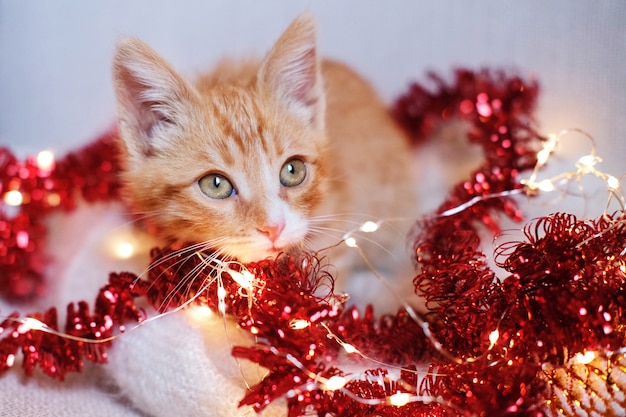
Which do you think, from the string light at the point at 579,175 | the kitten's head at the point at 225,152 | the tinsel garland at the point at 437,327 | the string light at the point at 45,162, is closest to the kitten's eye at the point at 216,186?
the kitten's head at the point at 225,152

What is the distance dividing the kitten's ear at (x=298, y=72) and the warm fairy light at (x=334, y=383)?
490mm

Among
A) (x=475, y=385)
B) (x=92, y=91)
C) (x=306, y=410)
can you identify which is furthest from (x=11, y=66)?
(x=475, y=385)

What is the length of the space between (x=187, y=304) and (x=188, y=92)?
354 millimetres

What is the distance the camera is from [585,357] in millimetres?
799

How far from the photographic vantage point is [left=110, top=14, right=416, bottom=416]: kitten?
36.6 inches

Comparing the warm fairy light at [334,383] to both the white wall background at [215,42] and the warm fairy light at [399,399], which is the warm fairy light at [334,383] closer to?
the warm fairy light at [399,399]

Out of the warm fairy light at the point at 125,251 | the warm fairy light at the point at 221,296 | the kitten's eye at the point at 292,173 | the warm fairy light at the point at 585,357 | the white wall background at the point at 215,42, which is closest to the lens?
the warm fairy light at the point at 585,357

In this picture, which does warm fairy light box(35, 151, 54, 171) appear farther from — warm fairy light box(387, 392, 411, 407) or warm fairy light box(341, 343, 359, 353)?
warm fairy light box(387, 392, 411, 407)

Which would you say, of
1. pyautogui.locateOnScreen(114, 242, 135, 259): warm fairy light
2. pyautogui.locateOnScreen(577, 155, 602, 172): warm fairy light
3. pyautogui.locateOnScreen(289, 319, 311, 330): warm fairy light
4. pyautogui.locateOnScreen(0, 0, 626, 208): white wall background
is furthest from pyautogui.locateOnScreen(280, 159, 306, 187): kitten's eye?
pyautogui.locateOnScreen(0, 0, 626, 208): white wall background

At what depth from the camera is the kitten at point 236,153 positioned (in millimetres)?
931

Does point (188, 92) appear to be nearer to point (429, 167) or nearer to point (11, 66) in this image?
point (429, 167)

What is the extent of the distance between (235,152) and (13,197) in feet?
2.33

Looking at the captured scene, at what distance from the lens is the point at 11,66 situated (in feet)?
5.22

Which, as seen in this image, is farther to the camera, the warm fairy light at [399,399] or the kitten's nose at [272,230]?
the kitten's nose at [272,230]
